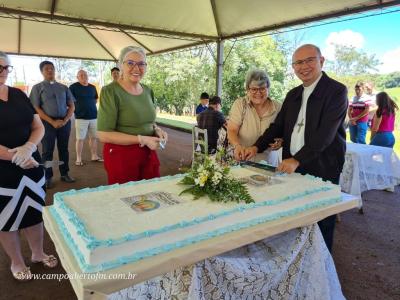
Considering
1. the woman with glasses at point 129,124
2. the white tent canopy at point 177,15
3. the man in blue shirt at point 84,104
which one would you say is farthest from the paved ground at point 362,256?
the white tent canopy at point 177,15

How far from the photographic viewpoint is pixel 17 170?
184cm

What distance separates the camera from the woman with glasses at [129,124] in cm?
176

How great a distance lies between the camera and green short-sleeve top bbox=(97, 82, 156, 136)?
1.76m

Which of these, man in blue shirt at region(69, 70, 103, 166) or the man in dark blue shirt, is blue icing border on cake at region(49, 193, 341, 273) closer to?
the man in dark blue shirt

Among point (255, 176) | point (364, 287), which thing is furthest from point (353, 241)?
point (255, 176)

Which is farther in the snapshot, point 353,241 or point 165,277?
point 353,241

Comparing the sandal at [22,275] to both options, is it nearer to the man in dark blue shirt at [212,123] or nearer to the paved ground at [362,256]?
the paved ground at [362,256]

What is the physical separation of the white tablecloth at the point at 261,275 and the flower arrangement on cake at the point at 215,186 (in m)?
0.26

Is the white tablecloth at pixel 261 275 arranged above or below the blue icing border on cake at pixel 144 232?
below

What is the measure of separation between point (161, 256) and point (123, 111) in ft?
3.43

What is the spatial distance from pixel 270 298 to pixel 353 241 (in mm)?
1748

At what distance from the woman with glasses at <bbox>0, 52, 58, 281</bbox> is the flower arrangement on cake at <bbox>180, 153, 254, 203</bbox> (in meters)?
1.07

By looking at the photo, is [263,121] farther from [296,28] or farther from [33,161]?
[296,28]

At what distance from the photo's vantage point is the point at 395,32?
56.1 feet
